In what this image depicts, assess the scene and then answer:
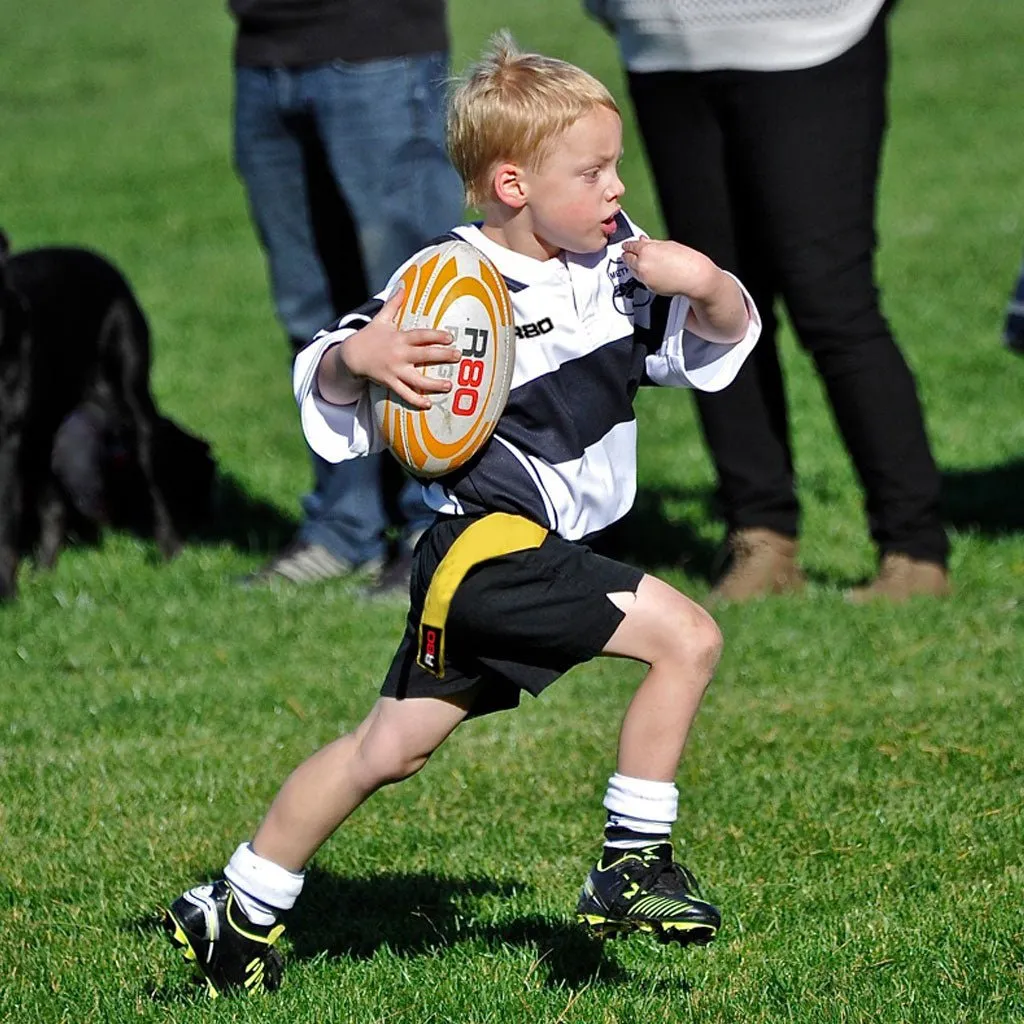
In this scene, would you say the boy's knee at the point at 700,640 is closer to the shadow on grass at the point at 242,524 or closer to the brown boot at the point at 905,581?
the brown boot at the point at 905,581

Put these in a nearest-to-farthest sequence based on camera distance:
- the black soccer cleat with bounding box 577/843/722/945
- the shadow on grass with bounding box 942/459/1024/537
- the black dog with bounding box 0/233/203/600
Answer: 1. the black soccer cleat with bounding box 577/843/722/945
2. the black dog with bounding box 0/233/203/600
3. the shadow on grass with bounding box 942/459/1024/537

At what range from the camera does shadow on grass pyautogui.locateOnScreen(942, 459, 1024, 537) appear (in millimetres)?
6820

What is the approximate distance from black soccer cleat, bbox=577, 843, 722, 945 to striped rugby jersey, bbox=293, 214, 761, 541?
0.57 meters

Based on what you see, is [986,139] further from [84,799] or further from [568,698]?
[84,799]

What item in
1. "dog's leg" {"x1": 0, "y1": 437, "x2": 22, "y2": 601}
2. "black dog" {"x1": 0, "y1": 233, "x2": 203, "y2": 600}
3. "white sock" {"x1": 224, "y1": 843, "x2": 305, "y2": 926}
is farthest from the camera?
"black dog" {"x1": 0, "y1": 233, "x2": 203, "y2": 600}

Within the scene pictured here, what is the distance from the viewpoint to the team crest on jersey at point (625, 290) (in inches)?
130

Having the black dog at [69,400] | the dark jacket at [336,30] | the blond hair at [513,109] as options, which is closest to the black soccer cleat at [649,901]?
the blond hair at [513,109]

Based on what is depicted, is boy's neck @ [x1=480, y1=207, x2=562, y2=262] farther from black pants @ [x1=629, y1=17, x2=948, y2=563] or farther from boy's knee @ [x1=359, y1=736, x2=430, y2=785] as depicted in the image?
black pants @ [x1=629, y1=17, x2=948, y2=563]

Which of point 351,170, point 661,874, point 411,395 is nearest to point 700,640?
point 661,874

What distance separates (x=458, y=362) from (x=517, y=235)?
32cm

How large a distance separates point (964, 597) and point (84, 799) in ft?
9.26

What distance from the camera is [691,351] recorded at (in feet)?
10.9

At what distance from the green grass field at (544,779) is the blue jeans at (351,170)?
96cm

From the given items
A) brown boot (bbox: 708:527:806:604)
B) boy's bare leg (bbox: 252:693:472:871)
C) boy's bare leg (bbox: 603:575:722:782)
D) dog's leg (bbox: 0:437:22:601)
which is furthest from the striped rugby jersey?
dog's leg (bbox: 0:437:22:601)
